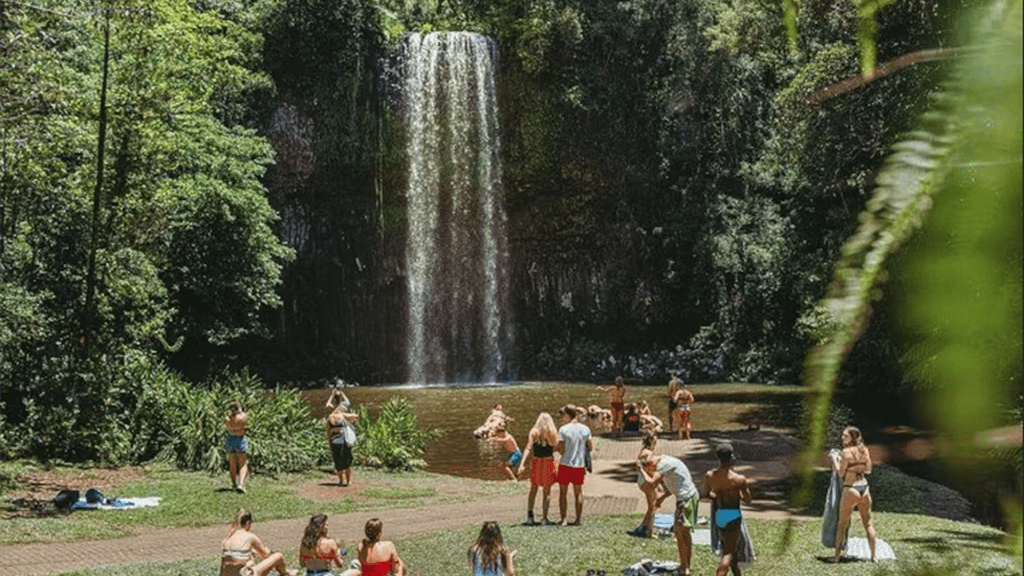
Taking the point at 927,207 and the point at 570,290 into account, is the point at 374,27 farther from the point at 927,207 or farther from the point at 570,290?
the point at 927,207

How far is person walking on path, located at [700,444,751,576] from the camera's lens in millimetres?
11336

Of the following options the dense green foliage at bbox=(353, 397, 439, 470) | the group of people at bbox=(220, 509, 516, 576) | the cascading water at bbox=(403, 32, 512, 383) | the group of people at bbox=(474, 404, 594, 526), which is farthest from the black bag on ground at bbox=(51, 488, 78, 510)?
the cascading water at bbox=(403, 32, 512, 383)

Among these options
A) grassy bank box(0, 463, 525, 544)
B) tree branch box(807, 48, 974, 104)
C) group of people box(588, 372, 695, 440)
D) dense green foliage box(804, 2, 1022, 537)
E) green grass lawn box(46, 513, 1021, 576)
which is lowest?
green grass lawn box(46, 513, 1021, 576)

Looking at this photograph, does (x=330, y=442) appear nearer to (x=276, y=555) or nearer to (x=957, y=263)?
(x=276, y=555)

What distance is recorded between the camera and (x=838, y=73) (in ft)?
78.6

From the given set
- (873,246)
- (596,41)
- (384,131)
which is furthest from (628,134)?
(873,246)

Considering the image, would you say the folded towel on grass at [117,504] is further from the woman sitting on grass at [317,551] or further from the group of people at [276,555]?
the woman sitting on grass at [317,551]

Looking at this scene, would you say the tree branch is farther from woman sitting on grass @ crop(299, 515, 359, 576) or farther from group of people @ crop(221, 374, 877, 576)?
woman sitting on grass @ crop(299, 515, 359, 576)

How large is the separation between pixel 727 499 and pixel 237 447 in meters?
9.84

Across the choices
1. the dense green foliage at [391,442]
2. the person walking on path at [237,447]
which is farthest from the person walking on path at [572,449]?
the dense green foliage at [391,442]

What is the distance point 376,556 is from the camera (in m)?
11.0

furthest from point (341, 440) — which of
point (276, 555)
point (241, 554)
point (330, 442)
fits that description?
point (241, 554)

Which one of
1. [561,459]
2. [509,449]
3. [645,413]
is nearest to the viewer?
[561,459]

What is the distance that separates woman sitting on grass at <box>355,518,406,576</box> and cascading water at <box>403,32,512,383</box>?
33.2m
